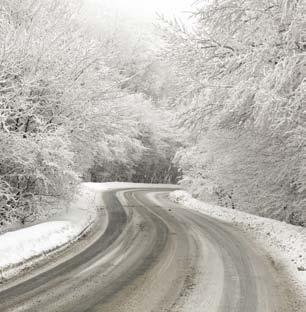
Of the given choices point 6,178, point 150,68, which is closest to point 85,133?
point 6,178

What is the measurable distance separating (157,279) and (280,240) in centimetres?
551

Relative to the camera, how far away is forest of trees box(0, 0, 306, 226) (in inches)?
415

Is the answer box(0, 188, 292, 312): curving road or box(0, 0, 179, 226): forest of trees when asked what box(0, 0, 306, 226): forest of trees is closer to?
box(0, 0, 179, 226): forest of trees

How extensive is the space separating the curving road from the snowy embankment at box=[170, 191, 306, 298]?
1.08 ft

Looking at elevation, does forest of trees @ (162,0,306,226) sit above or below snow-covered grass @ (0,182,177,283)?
above

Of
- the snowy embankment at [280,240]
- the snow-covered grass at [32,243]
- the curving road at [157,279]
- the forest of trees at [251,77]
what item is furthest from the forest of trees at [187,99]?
the curving road at [157,279]

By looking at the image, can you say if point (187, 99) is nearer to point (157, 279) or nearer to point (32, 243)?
point (32, 243)

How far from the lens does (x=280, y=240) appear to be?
478 inches

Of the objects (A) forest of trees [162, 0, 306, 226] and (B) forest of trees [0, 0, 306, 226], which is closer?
(A) forest of trees [162, 0, 306, 226]

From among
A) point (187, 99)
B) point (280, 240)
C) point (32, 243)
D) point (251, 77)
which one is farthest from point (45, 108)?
point (280, 240)

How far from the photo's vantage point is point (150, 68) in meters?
60.3

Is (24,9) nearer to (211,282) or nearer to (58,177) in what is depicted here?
(58,177)

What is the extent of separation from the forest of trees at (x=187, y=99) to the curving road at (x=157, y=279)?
312 cm

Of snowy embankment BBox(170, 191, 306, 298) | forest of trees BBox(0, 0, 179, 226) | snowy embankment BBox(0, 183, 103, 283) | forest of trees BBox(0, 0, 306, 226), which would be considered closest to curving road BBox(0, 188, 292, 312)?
snowy embankment BBox(170, 191, 306, 298)
